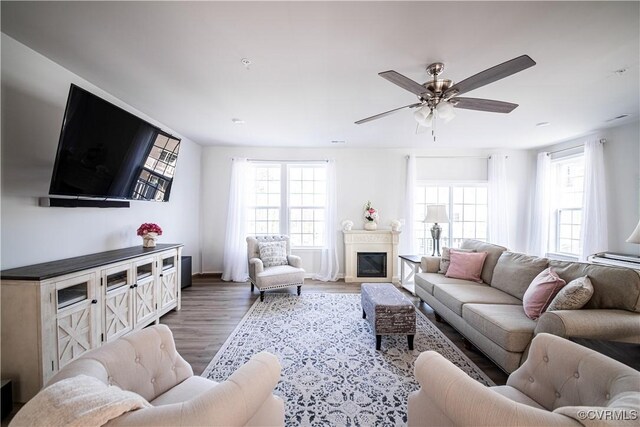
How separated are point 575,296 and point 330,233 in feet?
11.5

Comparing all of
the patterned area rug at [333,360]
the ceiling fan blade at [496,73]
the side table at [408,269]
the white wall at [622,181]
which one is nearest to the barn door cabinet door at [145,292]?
the patterned area rug at [333,360]

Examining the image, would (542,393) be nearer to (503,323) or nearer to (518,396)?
(518,396)

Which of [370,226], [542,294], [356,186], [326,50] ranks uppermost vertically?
[326,50]

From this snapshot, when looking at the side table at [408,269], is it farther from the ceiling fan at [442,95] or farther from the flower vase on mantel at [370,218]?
the ceiling fan at [442,95]

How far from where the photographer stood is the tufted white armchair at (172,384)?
0.70 metres

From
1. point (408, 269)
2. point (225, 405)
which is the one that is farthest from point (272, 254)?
point (225, 405)

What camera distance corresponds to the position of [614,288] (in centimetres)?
181

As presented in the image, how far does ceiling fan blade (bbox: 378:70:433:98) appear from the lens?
169 centimetres

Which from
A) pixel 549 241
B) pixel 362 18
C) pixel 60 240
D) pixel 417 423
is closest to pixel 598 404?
pixel 417 423

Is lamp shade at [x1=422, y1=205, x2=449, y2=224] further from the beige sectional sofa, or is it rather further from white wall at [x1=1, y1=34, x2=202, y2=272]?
white wall at [x1=1, y1=34, x2=202, y2=272]

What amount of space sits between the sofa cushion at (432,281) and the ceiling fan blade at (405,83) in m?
2.17

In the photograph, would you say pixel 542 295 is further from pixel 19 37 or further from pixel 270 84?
pixel 19 37

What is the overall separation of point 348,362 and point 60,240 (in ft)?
9.48

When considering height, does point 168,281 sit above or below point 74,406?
below
